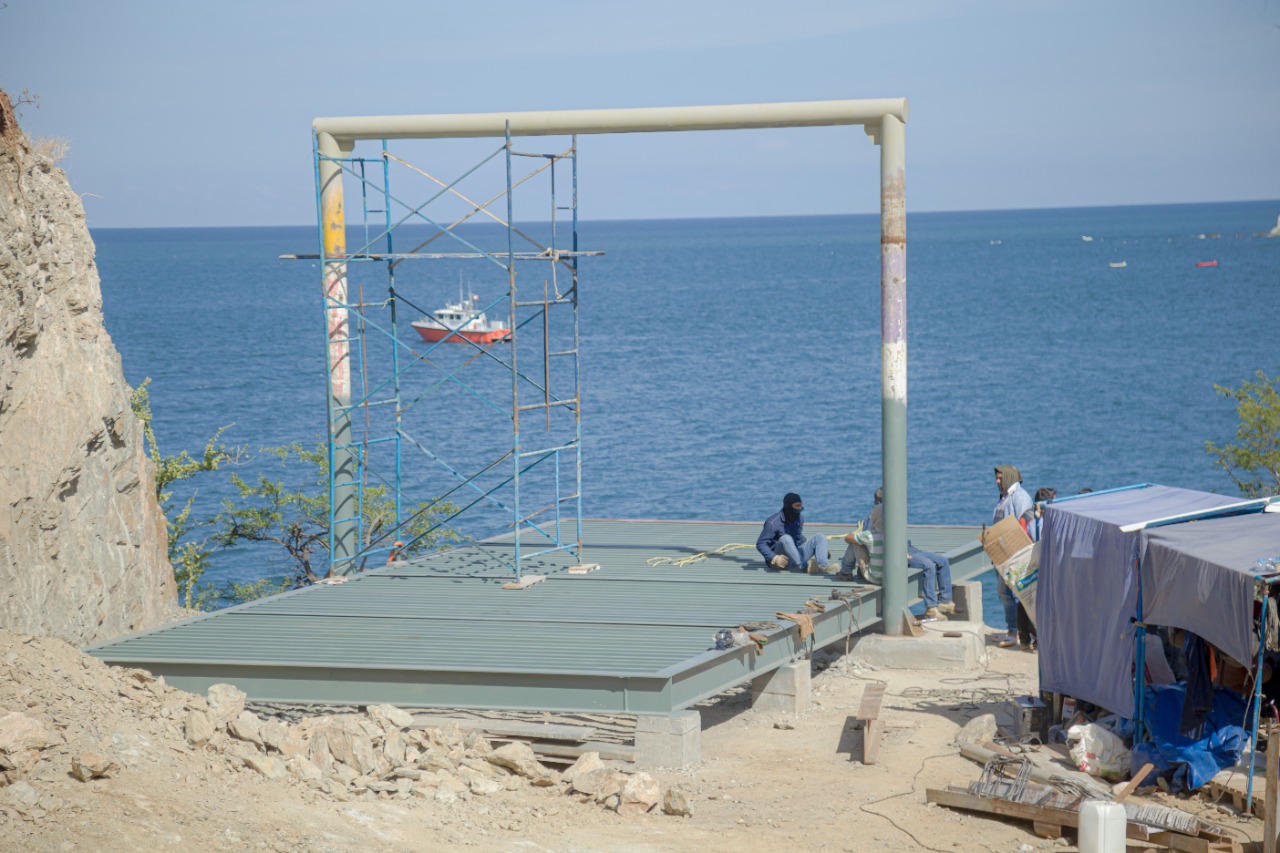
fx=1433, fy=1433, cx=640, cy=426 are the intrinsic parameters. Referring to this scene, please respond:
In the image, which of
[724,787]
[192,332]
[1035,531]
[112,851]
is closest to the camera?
[112,851]

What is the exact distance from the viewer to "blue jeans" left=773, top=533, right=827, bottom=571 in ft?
56.7

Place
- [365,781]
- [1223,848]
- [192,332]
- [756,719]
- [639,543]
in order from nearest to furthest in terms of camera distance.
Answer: [1223,848], [365,781], [756,719], [639,543], [192,332]

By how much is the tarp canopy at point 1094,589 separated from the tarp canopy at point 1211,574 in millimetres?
291

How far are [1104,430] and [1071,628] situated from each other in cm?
4266

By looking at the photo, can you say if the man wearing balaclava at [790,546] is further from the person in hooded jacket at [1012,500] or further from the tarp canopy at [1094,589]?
the tarp canopy at [1094,589]

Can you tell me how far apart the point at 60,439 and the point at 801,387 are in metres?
53.8

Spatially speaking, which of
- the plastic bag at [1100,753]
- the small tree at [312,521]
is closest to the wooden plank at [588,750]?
the plastic bag at [1100,753]

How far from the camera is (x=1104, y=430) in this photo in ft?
175

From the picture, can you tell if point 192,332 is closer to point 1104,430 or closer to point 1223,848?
point 1104,430

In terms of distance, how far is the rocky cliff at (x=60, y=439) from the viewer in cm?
1362

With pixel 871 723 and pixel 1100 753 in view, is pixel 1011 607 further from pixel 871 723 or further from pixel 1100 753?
pixel 1100 753

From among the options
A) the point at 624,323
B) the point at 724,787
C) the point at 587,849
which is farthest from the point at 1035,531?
the point at 624,323

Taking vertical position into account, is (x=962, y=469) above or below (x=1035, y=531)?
below

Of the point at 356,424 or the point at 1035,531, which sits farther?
the point at 356,424
